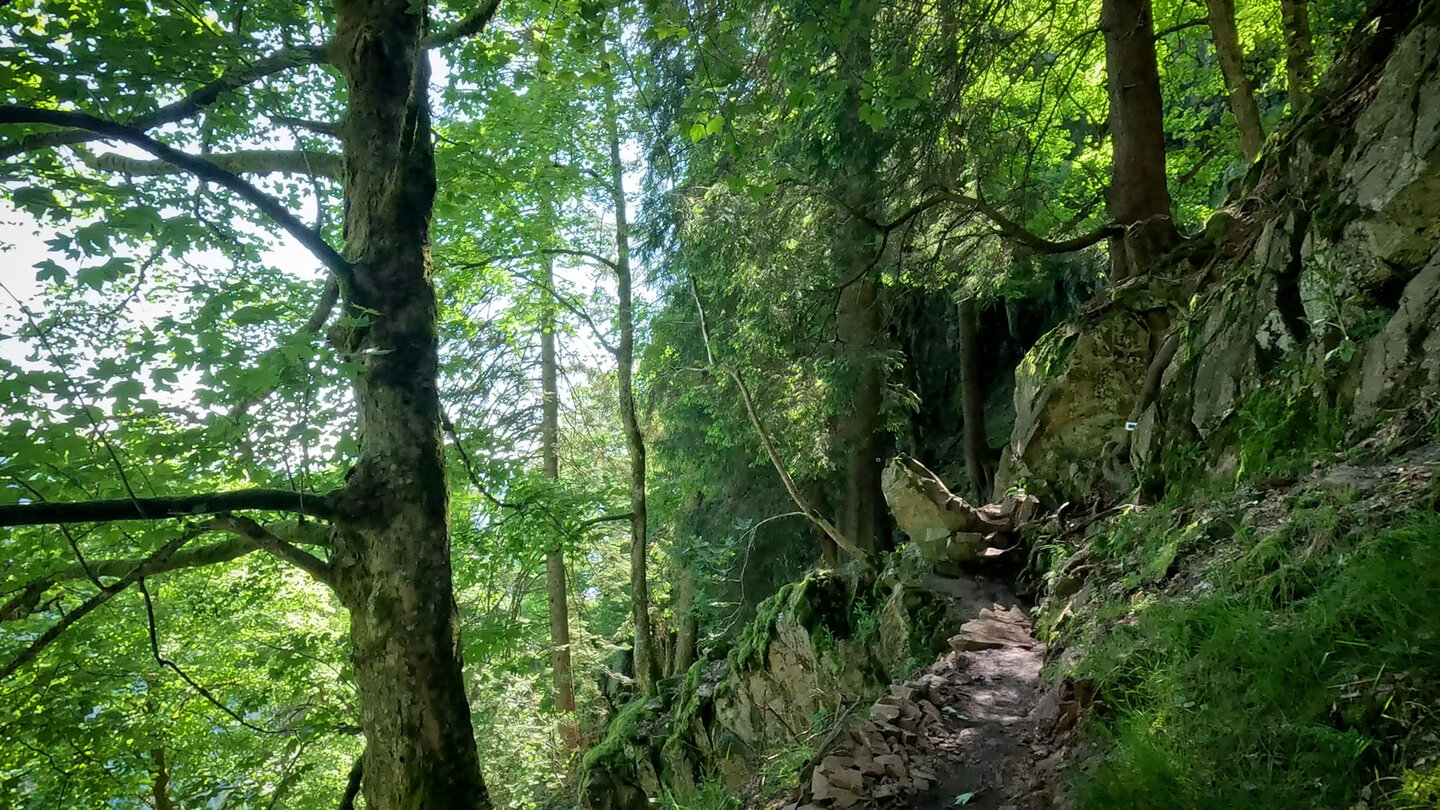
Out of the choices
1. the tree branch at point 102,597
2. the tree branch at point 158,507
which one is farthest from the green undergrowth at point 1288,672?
the tree branch at point 102,597

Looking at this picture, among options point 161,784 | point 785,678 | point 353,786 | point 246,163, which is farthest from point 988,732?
point 161,784

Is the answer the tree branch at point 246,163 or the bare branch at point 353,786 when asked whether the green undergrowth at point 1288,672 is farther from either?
the tree branch at point 246,163

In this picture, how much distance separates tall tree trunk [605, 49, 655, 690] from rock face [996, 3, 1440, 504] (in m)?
5.95

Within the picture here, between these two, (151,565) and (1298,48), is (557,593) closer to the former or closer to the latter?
(151,565)

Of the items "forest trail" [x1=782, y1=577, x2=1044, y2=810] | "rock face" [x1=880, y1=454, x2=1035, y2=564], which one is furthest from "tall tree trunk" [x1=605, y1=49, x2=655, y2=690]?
"forest trail" [x1=782, y1=577, x2=1044, y2=810]

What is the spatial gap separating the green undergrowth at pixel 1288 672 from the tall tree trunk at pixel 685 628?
9690mm

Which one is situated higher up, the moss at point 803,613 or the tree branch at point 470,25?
the tree branch at point 470,25

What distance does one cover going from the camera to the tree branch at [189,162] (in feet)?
7.84

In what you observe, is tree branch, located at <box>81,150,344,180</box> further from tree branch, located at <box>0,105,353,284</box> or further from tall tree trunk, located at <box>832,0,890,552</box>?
tall tree trunk, located at <box>832,0,890,552</box>

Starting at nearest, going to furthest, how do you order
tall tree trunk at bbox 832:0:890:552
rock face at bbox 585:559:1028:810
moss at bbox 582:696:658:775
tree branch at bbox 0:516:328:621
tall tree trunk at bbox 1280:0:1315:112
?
tree branch at bbox 0:516:328:621 < rock face at bbox 585:559:1028:810 < tall tree trunk at bbox 1280:0:1315:112 < tall tree trunk at bbox 832:0:890:552 < moss at bbox 582:696:658:775

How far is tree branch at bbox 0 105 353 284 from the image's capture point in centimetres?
239

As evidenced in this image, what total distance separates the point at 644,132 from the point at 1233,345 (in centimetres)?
884

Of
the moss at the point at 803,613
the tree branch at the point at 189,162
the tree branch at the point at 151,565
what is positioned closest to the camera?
the tree branch at the point at 189,162

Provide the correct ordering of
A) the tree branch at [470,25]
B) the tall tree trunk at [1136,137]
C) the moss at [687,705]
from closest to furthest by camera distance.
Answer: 1. the tree branch at [470,25]
2. the tall tree trunk at [1136,137]
3. the moss at [687,705]
